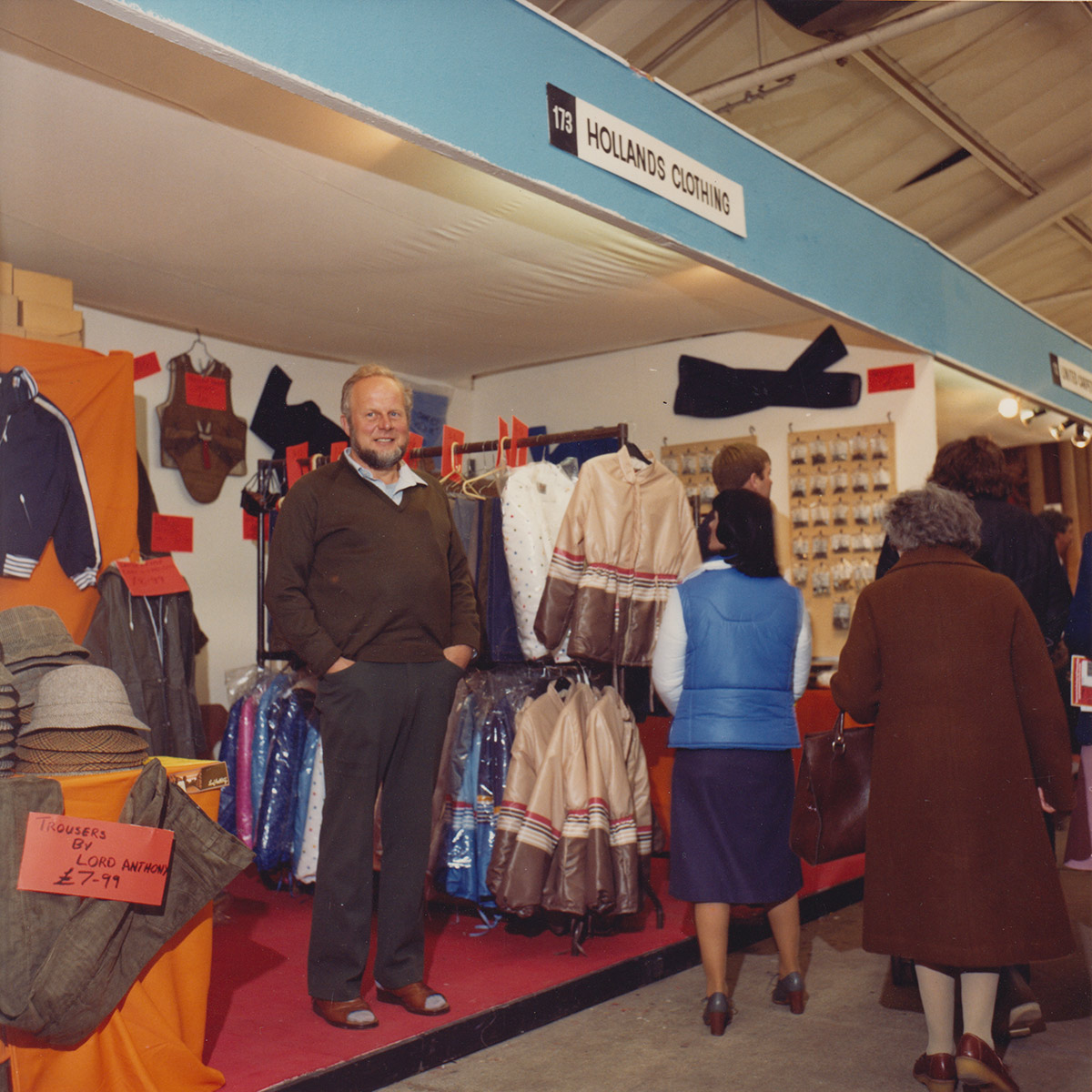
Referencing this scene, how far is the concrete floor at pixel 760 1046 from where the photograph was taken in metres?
2.69

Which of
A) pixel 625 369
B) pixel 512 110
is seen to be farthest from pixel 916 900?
pixel 625 369

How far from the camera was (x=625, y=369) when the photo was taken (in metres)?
6.14

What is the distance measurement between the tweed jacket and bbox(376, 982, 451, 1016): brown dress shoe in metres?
1.18

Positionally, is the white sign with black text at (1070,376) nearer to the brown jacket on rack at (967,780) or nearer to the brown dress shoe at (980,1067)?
the brown jacket on rack at (967,780)

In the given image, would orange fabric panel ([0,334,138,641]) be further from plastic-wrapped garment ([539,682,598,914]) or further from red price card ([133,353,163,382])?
plastic-wrapped garment ([539,682,598,914])

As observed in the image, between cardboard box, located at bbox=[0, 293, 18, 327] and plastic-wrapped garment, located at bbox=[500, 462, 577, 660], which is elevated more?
cardboard box, located at bbox=[0, 293, 18, 327]

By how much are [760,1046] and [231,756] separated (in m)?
2.46

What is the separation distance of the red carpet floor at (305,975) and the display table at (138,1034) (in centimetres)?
16

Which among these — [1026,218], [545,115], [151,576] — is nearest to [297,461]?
[151,576]

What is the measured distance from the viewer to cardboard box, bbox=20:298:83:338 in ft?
13.8

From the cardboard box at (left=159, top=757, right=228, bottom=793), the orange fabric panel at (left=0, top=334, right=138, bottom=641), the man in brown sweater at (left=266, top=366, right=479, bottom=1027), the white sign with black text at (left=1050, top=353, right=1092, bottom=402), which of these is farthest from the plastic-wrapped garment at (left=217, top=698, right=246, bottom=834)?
the white sign with black text at (left=1050, top=353, right=1092, bottom=402)

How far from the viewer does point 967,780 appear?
2.53 m

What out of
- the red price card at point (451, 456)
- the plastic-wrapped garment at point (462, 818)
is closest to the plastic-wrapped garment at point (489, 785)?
the plastic-wrapped garment at point (462, 818)

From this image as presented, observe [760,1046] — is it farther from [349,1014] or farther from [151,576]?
[151,576]
